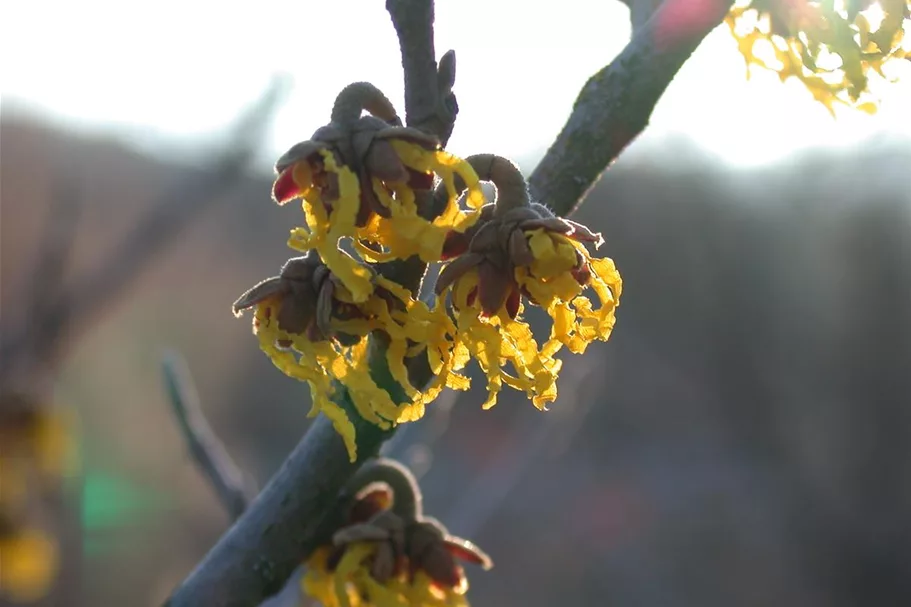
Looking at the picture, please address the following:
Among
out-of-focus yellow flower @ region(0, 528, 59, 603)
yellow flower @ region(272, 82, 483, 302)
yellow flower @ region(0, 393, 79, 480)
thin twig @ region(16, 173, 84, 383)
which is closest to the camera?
yellow flower @ region(272, 82, 483, 302)

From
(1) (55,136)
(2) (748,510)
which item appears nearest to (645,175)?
(2) (748,510)

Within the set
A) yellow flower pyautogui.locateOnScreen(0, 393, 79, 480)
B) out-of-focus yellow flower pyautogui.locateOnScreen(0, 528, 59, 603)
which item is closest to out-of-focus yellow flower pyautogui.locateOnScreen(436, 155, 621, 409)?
yellow flower pyautogui.locateOnScreen(0, 393, 79, 480)

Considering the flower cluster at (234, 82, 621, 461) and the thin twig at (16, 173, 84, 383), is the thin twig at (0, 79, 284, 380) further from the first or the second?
the flower cluster at (234, 82, 621, 461)

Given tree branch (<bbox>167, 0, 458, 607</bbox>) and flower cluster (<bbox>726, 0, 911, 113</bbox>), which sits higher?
flower cluster (<bbox>726, 0, 911, 113</bbox>)

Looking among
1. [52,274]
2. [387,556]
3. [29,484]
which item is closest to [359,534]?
[387,556]

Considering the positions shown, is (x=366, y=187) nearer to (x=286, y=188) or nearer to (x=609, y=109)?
(x=286, y=188)
